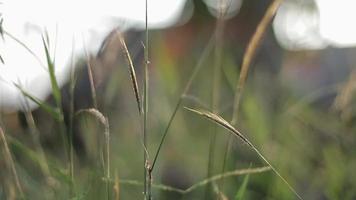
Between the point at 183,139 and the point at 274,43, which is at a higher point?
the point at 183,139

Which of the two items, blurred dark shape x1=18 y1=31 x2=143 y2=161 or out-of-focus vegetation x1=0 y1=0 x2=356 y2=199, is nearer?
out-of-focus vegetation x1=0 y1=0 x2=356 y2=199

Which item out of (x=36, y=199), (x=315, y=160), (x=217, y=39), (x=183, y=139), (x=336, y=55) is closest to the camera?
(x=217, y=39)

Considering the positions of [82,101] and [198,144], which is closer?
[198,144]

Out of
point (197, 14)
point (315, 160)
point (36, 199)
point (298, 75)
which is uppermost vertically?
point (36, 199)

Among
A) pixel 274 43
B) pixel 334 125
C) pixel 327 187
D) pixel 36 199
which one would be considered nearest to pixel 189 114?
pixel 334 125

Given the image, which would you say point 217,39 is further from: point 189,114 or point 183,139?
point 189,114

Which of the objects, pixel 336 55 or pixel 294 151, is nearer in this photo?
pixel 294 151

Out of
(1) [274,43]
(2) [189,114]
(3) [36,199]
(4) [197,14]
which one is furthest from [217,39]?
(4) [197,14]

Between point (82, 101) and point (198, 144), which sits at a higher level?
point (198, 144)

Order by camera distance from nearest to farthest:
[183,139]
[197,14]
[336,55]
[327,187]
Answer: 1. [327,187]
2. [183,139]
3. [336,55]
4. [197,14]

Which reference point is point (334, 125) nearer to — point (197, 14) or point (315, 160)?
point (315, 160)

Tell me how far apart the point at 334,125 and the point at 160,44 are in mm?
510

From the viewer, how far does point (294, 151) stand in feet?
6.05

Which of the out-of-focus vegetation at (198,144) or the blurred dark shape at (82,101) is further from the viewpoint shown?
the blurred dark shape at (82,101)
